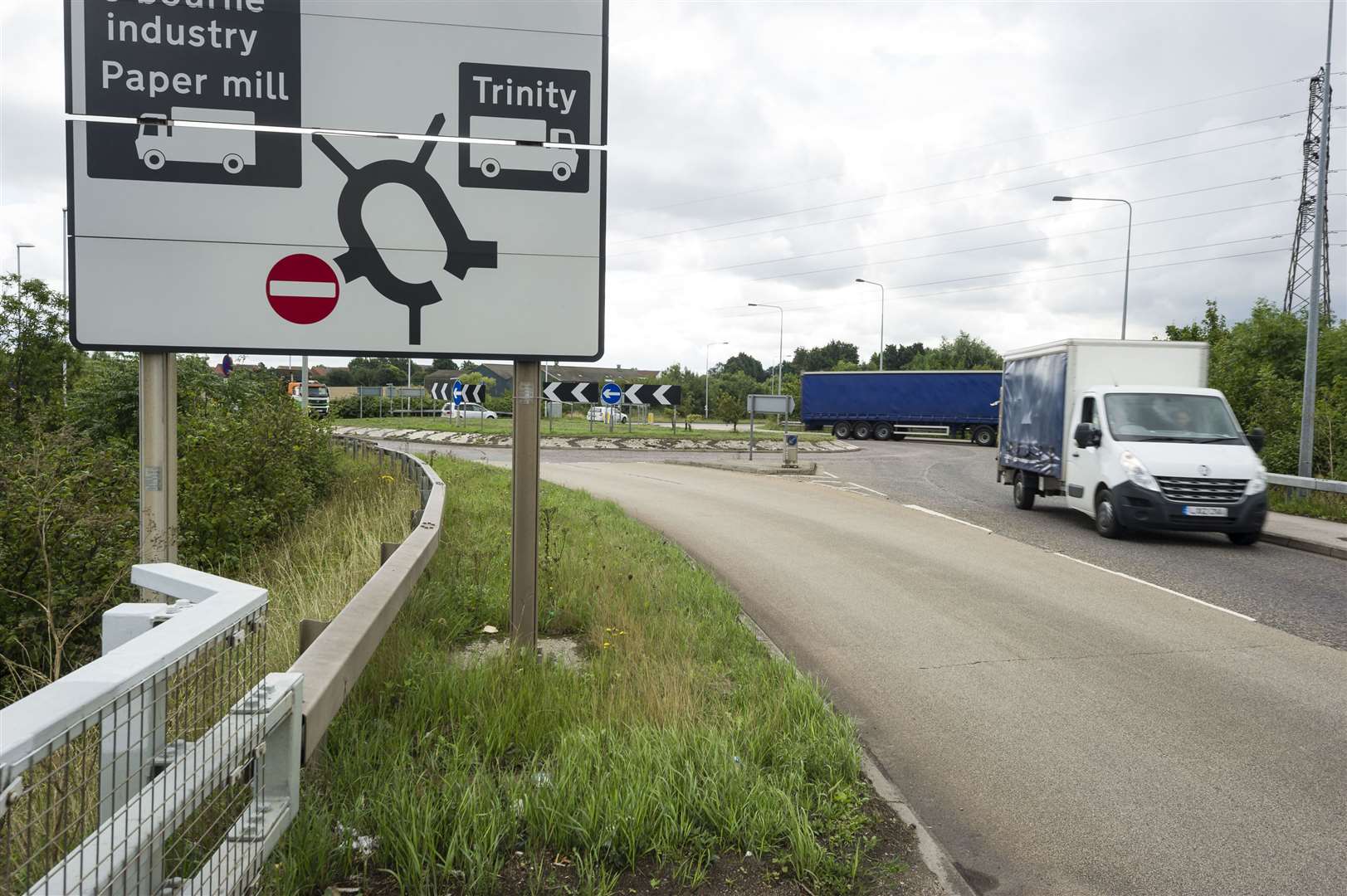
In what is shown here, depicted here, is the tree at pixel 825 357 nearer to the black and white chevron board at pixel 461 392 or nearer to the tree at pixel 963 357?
the tree at pixel 963 357

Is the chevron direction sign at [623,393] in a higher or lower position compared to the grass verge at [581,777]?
higher

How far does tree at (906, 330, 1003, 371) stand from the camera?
4085 inches

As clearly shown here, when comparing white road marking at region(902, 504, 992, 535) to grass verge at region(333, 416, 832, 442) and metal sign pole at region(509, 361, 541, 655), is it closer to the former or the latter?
metal sign pole at region(509, 361, 541, 655)

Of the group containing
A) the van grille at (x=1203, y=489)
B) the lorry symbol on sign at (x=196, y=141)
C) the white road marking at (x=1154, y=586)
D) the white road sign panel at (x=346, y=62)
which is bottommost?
the white road marking at (x=1154, y=586)

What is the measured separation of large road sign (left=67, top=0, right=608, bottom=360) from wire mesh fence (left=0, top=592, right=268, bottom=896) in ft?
10.6

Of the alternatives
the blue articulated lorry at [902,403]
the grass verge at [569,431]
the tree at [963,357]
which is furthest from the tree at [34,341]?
the tree at [963,357]

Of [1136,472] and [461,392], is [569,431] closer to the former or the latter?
[461,392]

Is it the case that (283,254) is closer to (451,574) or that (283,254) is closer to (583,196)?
(583,196)

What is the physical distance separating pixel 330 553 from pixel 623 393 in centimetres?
2500

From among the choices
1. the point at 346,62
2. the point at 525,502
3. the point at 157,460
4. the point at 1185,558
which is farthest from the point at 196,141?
the point at 1185,558

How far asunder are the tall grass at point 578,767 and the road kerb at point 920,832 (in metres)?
0.15

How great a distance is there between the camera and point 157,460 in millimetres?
5340

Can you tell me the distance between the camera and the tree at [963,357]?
340 feet

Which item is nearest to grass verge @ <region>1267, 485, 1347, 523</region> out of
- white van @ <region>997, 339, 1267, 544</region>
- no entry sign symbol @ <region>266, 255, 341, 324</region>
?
white van @ <region>997, 339, 1267, 544</region>
